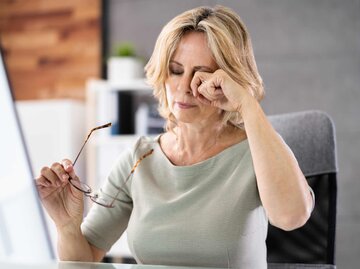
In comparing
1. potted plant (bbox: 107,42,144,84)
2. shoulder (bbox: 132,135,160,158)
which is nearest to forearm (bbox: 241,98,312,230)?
shoulder (bbox: 132,135,160,158)

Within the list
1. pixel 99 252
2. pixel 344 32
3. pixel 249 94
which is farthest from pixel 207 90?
pixel 344 32

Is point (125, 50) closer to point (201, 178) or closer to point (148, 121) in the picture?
point (148, 121)

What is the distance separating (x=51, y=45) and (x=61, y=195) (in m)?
3.17

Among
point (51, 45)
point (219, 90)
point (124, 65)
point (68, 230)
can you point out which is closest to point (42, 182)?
point (68, 230)

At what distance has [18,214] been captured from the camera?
1.12 m

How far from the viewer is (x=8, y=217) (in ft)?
3.53

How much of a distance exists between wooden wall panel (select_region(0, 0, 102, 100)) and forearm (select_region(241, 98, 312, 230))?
3.02 metres

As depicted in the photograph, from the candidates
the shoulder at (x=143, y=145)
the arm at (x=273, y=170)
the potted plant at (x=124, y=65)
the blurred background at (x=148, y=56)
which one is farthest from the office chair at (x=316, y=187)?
the potted plant at (x=124, y=65)

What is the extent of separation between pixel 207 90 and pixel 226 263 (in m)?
0.43

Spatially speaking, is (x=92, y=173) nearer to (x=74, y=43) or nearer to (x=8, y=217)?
(x=74, y=43)

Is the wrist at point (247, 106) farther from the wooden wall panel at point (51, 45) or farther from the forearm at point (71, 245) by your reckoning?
the wooden wall panel at point (51, 45)

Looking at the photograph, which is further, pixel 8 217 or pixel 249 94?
pixel 249 94

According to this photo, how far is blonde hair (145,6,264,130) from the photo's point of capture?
1.39 metres

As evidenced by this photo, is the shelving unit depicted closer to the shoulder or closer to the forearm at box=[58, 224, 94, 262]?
the shoulder
